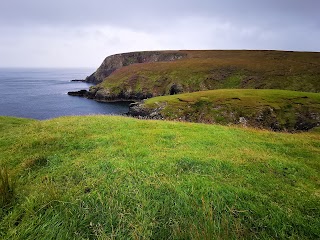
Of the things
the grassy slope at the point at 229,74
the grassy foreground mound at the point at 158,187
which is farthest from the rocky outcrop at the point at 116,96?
the grassy foreground mound at the point at 158,187

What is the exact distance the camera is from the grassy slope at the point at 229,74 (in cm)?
7651

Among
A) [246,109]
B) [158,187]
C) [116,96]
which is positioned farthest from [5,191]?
[116,96]

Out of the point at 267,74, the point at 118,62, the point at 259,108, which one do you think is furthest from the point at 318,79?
the point at 118,62

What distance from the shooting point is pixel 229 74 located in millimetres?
90312

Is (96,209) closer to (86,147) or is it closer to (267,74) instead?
(86,147)

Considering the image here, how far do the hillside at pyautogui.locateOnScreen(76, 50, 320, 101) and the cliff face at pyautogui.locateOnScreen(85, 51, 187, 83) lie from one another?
36337 millimetres

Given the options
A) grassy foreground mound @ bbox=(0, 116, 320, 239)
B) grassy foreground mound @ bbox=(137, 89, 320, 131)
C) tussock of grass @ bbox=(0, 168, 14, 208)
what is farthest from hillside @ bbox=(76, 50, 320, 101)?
tussock of grass @ bbox=(0, 168, 14, 208)

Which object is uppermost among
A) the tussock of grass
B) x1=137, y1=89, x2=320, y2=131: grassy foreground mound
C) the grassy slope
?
the tussock of grass

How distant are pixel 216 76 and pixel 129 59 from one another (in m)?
90.2

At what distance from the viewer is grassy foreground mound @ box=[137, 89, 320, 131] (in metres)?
47.1

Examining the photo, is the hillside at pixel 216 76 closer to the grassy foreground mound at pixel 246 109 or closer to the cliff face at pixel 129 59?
the grassy foreground mound at pixel 246 109

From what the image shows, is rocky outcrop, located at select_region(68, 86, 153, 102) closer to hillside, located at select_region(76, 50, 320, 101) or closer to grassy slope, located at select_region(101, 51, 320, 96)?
hillside, located at select_region(76, 50, 320, 101)

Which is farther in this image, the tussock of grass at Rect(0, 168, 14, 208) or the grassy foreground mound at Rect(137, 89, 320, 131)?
the grassy foreground mound at Rect(137, 89, 320, 131)

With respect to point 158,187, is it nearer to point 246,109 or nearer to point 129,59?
point 246,109
